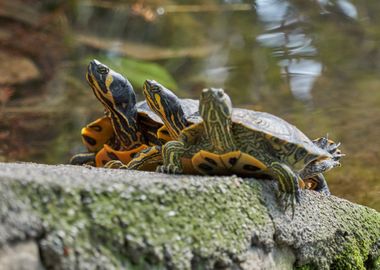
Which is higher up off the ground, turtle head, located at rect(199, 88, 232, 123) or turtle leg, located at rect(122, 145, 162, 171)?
turtle head, located at rect(199, 88, 232, 123)

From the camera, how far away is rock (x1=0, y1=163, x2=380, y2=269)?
4.03 ft

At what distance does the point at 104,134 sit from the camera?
2844 mm

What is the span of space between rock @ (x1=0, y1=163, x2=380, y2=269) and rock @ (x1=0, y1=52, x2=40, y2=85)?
3707 millimetres

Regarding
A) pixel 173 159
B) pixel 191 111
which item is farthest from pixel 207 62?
pixel 173 159

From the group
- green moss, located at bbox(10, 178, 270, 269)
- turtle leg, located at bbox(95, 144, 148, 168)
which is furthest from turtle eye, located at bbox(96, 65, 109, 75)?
green moss, located at bbox(10, 178, 270, 269)

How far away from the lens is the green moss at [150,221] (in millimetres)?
1258

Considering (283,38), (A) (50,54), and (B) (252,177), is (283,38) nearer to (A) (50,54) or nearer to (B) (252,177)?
(A) (50,54)

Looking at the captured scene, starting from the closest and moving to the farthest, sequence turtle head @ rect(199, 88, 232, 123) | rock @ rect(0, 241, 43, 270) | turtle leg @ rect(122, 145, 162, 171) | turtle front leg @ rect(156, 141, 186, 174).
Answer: rock @ rect(0, 241, 43, 270), turtle head @ rect(199, 88, 232, 123), turtle front leg @ rect(156, 141, 186, 174), turtle leg @ rect(122, 145, 162, 171)

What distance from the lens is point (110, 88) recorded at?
8.55ft

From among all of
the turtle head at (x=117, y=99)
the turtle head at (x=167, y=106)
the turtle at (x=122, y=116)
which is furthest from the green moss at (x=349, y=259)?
the turtle head at (x=117, y=99)

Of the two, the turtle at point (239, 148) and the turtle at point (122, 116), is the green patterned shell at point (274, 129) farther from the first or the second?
the turtle at point (122, 116)

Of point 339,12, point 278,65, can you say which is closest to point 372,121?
point 278,65

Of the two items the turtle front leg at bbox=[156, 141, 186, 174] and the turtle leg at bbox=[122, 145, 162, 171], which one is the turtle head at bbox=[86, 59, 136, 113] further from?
the turtle front leg at bbox=[156, 141, 186, 174]

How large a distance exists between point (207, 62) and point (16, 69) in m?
1.80
